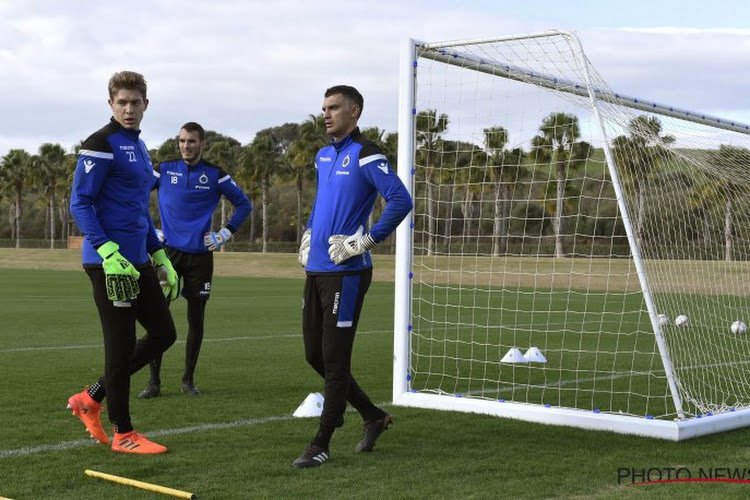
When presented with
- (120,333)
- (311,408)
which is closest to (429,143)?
(311,408)

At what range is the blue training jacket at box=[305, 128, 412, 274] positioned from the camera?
6023 millimetres

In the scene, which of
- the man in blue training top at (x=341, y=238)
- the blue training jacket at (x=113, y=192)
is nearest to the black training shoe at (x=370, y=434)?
the man in blue training top at (x=341, y=238)

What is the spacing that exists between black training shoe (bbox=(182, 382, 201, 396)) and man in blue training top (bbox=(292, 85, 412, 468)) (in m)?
2.66

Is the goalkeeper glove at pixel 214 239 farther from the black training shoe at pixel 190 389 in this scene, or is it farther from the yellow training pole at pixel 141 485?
the yellow training pole at pixel 141 485

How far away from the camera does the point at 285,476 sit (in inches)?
222

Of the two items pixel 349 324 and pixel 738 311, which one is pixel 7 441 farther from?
pixel 738 311

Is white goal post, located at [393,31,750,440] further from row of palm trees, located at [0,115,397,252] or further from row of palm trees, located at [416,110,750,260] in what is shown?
row of palm trees, located at [0,115,397,252]

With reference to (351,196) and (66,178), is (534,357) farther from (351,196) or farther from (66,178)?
(66,178)

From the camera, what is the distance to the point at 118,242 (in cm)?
636

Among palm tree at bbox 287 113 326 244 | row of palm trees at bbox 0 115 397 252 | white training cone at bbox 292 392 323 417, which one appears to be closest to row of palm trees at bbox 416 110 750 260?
white training cone at bbox 292 392 323 417

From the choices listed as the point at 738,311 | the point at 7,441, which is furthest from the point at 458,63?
the point at 738,311

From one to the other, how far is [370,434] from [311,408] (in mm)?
1272

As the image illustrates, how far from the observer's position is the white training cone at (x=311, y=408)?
24.9ft

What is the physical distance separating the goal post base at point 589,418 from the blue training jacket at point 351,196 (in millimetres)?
2101
